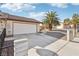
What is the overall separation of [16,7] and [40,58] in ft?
7.61

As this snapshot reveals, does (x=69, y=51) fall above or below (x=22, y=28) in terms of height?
below

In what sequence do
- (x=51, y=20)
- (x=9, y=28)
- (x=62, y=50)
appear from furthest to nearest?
(x=51, y=20), (x=62, y=50), (x=9, y=28)

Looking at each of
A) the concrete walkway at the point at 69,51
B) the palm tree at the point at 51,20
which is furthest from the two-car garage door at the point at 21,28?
the concrete walkway at the point at 69,51

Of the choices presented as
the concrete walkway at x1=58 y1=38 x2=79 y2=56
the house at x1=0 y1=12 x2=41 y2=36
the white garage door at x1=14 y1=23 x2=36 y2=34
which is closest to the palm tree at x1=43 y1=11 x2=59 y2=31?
the house at x1=0 y1=12 x2=41 y2=36

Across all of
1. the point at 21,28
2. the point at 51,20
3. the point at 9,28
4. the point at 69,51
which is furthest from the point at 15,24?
the point at 69,51

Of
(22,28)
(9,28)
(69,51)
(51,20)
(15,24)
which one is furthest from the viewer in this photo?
(51,20)

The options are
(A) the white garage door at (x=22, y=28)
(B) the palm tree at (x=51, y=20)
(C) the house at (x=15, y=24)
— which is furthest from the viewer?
(B) the palm tree at (x=51, y=20)

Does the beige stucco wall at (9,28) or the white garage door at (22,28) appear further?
the white garage door at (22,28)

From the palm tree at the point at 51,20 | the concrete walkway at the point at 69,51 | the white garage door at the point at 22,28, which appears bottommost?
the concrete walkway at the point at 69,51

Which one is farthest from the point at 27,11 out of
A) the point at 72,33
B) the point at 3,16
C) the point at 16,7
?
the point at 72,33

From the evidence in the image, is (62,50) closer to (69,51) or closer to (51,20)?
(69,51)

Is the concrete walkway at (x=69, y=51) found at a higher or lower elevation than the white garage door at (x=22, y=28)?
lower

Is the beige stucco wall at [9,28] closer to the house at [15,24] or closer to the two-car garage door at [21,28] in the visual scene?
the house at [15,24]

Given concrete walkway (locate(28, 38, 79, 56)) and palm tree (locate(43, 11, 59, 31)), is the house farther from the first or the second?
concrete walkway (locate(28, 38, 79, 56))
